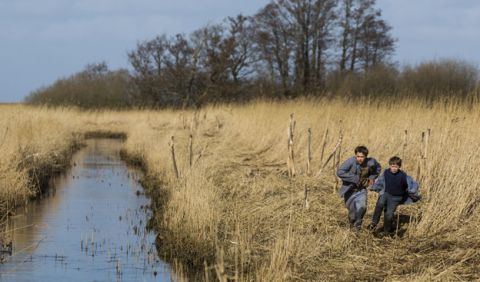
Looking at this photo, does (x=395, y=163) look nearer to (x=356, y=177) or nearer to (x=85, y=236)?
(x=356, y=177)

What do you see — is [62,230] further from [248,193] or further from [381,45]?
[381,45]

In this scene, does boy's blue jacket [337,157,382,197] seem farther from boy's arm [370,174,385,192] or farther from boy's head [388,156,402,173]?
boy's head [388,156,402,173]

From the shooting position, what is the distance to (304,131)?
14.1m

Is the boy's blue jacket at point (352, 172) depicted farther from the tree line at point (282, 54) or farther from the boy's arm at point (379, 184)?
the tree line at point (282, 54)

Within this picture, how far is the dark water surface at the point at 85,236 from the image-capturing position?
24.3ft

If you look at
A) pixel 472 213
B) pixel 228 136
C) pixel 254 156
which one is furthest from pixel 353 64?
pixel 472 213

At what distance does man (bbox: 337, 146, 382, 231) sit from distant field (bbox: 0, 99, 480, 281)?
331 mm

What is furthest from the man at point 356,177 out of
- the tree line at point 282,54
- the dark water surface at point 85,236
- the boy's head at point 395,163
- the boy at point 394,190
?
the tree line at point 282,54

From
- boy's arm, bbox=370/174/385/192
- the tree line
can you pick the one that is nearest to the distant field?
boy's arm, bbox=370/174/385/192

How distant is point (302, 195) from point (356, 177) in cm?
164

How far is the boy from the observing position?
746 centimetres

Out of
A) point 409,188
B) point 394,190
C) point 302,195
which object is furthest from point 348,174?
point 302,195

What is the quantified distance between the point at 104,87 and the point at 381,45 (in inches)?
670

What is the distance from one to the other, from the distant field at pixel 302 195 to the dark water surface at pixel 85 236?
36cm
